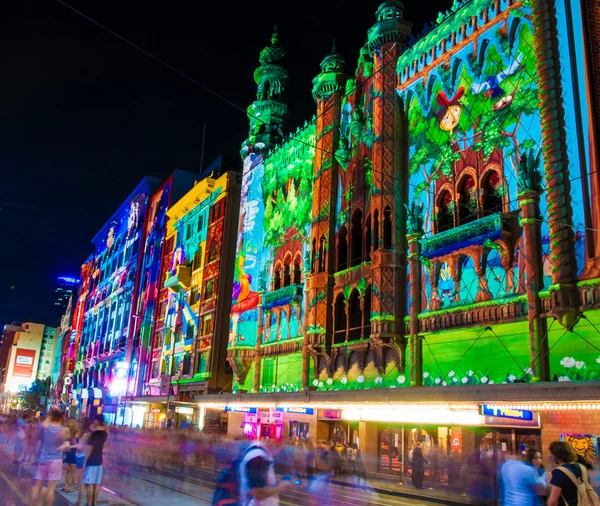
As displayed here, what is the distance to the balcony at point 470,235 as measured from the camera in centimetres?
2258

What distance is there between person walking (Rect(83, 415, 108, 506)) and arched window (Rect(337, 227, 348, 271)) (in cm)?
2248

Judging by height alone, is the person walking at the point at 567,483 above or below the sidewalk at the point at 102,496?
above

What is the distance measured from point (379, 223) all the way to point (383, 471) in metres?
11.7

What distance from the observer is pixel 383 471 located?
2645 cm

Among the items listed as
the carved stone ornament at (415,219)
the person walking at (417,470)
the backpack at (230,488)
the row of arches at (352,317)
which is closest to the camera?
the backpack at (230,488)

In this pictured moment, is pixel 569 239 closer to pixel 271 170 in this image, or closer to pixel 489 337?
pixel 489 337

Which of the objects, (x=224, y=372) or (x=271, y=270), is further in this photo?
(x=224, y=372)

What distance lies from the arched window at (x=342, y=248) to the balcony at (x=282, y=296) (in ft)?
11.4

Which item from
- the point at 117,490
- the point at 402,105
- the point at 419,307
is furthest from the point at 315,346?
the point at 117,490

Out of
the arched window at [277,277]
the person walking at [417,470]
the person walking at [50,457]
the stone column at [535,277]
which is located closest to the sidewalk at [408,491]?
the person walking at [417,470]

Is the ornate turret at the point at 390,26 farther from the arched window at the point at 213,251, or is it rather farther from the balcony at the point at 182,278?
the balcony at the point at 182,278

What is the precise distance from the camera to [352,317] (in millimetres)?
31328

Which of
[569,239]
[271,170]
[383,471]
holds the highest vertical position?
[271,170]

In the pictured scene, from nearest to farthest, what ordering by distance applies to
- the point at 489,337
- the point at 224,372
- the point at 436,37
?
the point at 489,337
the point at 436,37
the point at 224,372
